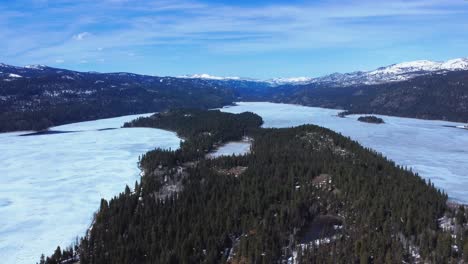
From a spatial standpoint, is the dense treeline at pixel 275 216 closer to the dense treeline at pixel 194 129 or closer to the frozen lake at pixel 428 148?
the frozen lake at pixel 428 148

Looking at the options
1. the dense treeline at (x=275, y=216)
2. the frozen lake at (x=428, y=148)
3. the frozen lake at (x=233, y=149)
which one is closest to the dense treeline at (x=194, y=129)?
the frozen lake at (x=233, y=149)

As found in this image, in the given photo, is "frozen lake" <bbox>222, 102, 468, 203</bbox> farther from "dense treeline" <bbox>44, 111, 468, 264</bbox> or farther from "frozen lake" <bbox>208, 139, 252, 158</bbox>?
"frozen lake" <bbox>208, 139, 252, 158</bbox>

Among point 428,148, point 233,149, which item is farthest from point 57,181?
point 428,148

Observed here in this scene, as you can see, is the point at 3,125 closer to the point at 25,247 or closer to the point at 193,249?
the point at 25,247

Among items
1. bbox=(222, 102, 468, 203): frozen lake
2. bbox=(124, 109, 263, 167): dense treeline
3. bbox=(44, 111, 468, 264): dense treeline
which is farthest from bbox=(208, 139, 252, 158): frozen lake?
bbox=(222, 102, 468, 203): frozen lake

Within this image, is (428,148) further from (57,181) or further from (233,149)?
(57,181)

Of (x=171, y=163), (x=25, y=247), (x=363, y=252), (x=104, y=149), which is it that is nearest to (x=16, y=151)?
(x=104, y=149)
